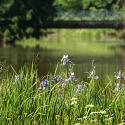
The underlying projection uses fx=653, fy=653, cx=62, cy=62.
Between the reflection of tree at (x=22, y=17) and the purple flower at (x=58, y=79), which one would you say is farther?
the reflection of tree at (x=22, y=17)

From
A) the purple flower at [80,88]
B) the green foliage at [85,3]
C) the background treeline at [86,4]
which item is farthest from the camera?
the green foliage at [85,3]

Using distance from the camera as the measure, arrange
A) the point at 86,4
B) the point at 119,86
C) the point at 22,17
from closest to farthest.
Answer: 1. the point at 119,86
2. the point at 22,17
3. the point at 86,4

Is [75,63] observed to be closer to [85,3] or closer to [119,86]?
[119,86]

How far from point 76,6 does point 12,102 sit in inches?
4042

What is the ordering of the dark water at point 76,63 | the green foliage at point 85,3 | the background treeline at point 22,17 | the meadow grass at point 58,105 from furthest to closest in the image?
the green foliage at point 85,3, the background treeline at point 22,17, the dark water at point 76,63, the meadow grass at point 58,105

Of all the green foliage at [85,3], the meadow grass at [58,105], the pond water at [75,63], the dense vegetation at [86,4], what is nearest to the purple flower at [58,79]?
the meadow grass at [58,105]

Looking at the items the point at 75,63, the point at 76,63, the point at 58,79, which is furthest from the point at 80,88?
the point at 76,63

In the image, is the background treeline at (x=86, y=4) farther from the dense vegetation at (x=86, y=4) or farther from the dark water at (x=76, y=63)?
the dark water at (x=76, y=63)

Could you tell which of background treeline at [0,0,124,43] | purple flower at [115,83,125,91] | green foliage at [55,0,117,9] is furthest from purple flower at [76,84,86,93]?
green foliage at [55,0,117,9]

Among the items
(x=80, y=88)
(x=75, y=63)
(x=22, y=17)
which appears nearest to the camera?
(x=80, y=88)

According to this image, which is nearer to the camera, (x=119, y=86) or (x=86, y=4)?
(x=119, y=86)

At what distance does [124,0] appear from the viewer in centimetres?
5719

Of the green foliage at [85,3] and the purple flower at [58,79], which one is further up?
the green foliage at [85,3]

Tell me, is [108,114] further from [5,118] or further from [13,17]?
[13,17]
